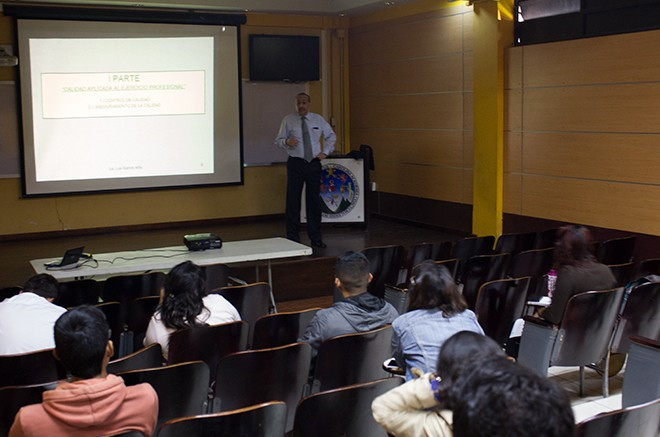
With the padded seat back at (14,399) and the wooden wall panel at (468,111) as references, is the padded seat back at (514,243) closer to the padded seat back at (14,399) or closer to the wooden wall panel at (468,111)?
the wooden wall panel at (468,111)

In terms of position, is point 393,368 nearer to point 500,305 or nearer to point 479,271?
point 500,305

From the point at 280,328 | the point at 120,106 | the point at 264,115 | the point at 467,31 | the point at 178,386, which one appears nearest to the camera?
the point at 178,386

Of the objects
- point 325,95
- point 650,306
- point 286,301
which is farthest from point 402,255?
point 325,95

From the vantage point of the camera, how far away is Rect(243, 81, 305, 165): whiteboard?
1066cm

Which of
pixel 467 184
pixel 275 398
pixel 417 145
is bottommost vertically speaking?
pixel 275 398

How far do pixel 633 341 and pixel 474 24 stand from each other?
602 centimetres

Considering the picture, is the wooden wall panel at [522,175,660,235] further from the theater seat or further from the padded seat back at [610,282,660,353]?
the theater seat

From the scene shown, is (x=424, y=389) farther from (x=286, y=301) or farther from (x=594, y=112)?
(x=594, y=112)

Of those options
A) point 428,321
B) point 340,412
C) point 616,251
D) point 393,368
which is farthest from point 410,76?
point 340,412

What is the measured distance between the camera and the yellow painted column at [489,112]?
8.59 meters

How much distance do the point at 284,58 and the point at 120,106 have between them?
94.3 inches

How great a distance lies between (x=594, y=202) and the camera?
759cm

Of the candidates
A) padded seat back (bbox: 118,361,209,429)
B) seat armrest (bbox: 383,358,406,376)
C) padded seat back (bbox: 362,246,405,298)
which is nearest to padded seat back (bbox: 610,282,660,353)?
seat armrest (bbox: 383,358,406,376)

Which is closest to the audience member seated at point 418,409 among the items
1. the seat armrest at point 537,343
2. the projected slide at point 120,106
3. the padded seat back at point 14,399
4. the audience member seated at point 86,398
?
the audience member seated at point 86,398
